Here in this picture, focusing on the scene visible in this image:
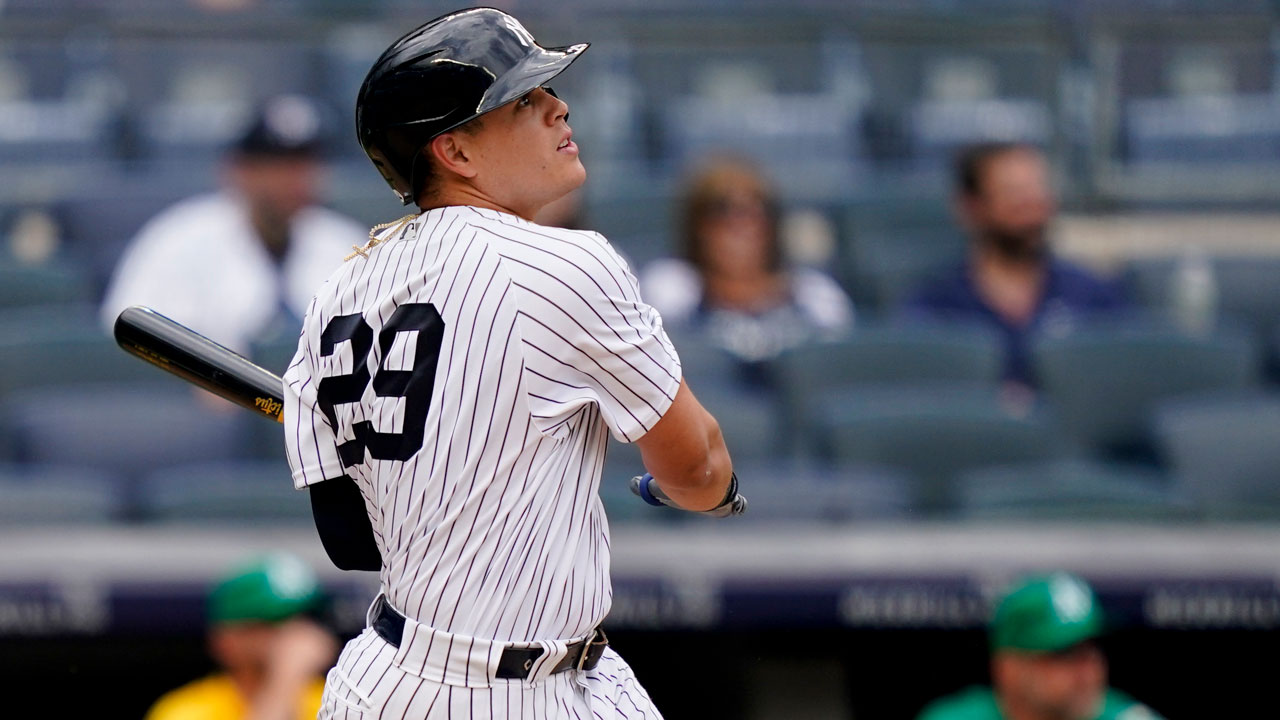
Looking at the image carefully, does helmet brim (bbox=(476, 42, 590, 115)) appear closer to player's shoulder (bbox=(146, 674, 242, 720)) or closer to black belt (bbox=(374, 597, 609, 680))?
black belt (bbox=(374, 597, 609, 680))

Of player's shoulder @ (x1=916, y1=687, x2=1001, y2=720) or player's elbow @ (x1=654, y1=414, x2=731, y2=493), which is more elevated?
player's elbow @ (x1=654, y1=414, x2=731, y2=493)

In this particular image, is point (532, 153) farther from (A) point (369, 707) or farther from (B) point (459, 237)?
(A) point (369, 707)

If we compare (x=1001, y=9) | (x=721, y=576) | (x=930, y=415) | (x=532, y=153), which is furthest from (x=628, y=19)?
(x=532, y=153)

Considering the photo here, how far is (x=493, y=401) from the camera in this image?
1639 millimetres

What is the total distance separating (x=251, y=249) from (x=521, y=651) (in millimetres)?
3841

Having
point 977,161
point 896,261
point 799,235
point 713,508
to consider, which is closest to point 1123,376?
point 977,161

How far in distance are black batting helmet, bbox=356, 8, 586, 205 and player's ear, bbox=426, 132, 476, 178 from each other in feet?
0.05

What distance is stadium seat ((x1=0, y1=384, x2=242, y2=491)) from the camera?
447cm

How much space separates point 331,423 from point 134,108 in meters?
5.67

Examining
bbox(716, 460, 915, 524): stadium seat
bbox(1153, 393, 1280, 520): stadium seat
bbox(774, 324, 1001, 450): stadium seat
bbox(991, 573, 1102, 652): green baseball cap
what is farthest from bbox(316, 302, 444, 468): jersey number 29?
bbox(1153, 393, 1280, 520): stadium seat

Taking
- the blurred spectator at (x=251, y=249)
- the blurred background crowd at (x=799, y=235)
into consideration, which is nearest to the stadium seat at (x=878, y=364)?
the blurred background crowd at (x=799, y=235)

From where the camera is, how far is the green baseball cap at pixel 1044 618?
3.54 m

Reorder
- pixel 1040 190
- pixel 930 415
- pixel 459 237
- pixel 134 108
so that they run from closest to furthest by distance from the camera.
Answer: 1. pixel 459 237
2. pixel 930 415
3. pixel 1040 190
4. pixel 134 108

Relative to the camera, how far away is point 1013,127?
7.02 meters
